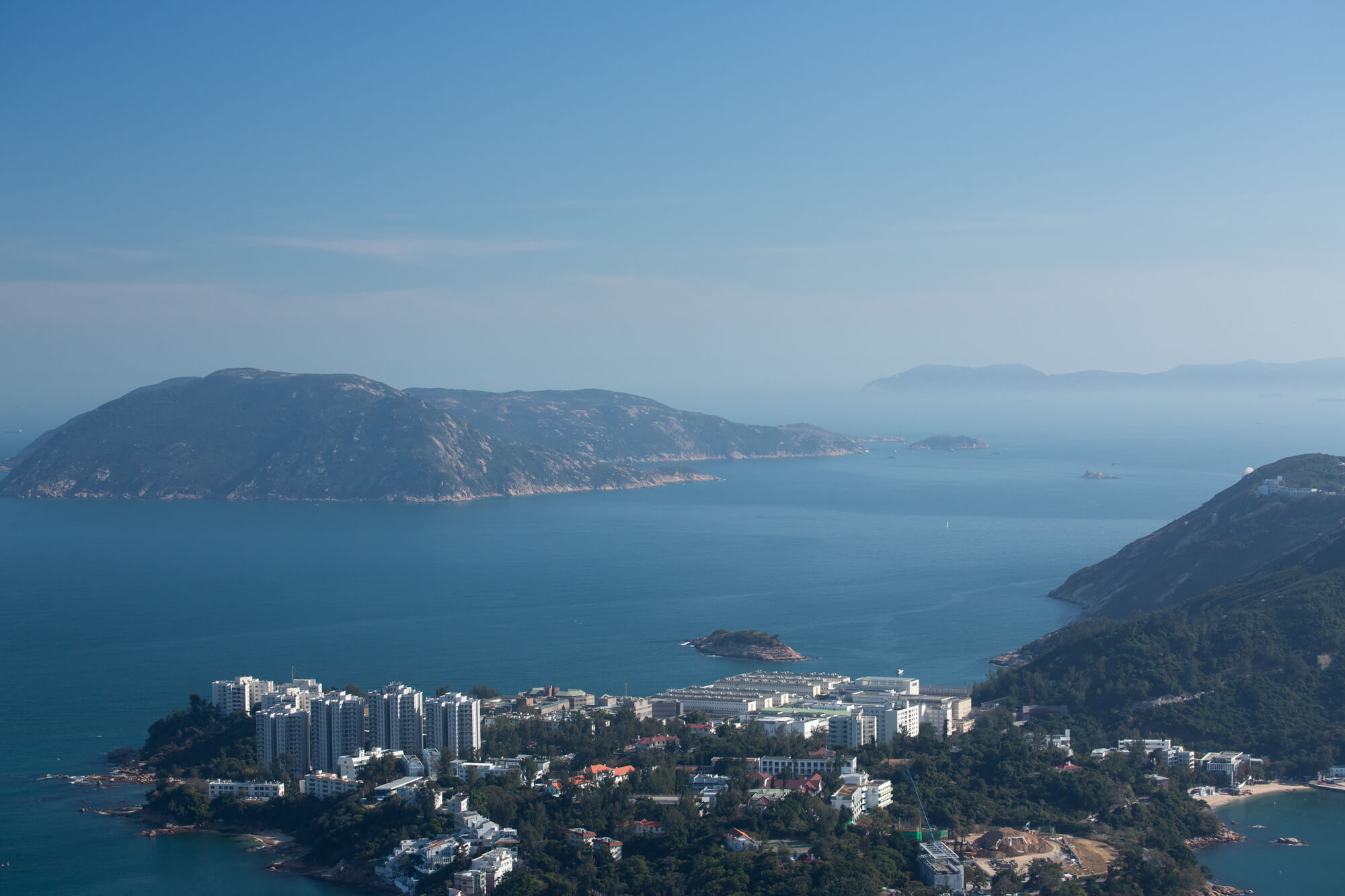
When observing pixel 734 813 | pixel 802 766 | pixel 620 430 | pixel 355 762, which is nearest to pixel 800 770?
pixel 802 766

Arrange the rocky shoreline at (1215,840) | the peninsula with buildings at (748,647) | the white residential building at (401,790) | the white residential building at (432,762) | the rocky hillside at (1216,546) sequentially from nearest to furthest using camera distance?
the rocky shoreline at (1215,840), the white residential building at (401,790), the white residential building at (432,762), the peninsula with buildings at (748,647), the rocky hillside at (1216,546)

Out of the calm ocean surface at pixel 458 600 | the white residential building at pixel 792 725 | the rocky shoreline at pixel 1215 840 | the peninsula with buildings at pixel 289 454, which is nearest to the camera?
the rocky shoreline at pixel 1215 840

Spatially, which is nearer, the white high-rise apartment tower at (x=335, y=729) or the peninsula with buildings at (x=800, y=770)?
the peninsula with buildings at (x=800, y=770)

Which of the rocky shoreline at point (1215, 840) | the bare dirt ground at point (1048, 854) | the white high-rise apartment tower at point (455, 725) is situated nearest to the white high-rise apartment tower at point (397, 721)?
the white high-rise apartment tower at point (455, 725)

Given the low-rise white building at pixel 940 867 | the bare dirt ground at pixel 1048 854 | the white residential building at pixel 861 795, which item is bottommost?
the bare dirt ground at pixel 1048 854

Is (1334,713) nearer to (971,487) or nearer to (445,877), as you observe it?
(445,877)

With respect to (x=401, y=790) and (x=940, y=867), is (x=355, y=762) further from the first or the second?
(x=940, y=867)

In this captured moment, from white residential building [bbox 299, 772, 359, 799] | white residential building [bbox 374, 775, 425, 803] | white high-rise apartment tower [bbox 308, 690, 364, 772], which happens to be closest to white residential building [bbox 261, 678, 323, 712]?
white high-rise apartment tower [bbox 308, 690, 364, 772]

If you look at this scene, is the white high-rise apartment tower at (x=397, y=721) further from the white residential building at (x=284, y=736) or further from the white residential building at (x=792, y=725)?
the white residential building at (x=792, y=725)
